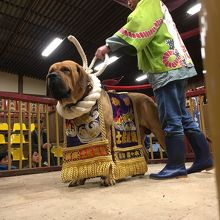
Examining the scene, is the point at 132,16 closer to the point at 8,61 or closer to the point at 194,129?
the point at 194,129

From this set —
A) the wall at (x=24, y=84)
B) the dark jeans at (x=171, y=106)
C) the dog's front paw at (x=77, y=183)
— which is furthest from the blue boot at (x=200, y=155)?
the wall at (x=24, y=84)

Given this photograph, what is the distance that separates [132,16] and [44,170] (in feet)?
6.00

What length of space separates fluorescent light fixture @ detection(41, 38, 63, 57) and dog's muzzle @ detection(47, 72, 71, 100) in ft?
18.9

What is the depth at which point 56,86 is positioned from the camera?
1535 millimetres

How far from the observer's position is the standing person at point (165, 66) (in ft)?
5.17

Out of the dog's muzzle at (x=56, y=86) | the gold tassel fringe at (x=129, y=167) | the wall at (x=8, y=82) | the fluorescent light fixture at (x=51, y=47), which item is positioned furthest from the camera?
the wall at (x=8, y=82)

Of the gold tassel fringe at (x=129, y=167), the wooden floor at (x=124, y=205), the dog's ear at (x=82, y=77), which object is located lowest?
the wooden floor at (x=124, y=205)

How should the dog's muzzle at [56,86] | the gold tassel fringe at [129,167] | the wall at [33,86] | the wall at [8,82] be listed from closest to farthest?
the dog's muzzle at [56,86], the gold tassel fringe at [129,167], the wall at [8,82], the wall at [33,86]

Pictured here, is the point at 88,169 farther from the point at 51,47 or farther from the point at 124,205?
the point at 51,47

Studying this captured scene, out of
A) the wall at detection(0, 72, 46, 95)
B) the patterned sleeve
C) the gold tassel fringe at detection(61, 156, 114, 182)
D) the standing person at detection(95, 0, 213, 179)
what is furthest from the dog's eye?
the wall at detection(0, 72, 46, 95)

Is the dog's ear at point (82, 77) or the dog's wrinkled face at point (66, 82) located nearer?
the dog's wrinkled face at point (66, 82)

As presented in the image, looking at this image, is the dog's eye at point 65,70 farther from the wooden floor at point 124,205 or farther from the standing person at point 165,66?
the wooden floor at point 124,205

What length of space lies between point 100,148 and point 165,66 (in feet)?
2.02

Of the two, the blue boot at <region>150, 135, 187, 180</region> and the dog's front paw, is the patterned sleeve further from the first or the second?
the dog's front paw
